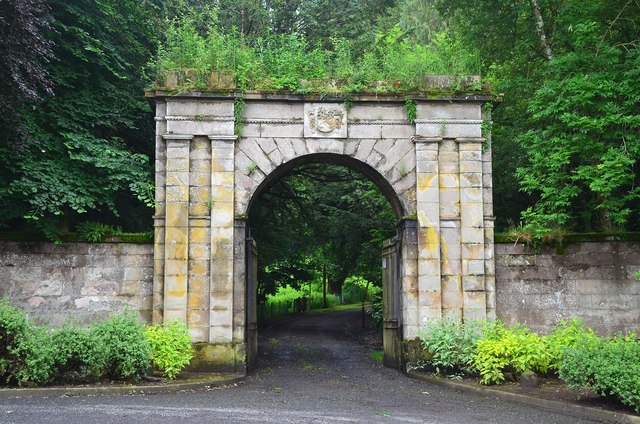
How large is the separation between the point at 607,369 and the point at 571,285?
4.42 meters

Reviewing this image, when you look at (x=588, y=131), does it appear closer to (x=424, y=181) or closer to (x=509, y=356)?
(x=424, y=181)

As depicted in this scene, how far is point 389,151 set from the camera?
12.5m

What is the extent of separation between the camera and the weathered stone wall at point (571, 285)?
12328 mm

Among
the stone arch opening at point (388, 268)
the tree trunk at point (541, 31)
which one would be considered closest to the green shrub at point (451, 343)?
the stone arch opening at point (388, 268)

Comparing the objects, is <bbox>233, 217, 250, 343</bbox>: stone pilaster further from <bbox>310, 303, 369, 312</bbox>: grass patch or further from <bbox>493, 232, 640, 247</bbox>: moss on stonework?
<bbox>310, 303, 369, 312</bbox>: grass patch

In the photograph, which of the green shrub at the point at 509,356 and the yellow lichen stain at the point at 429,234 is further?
the yellow lichen stain at the point at 429,234

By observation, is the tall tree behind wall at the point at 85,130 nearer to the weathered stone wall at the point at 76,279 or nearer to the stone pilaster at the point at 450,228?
the weathered stone wall at the point at 76,279

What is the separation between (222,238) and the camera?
1196 cm

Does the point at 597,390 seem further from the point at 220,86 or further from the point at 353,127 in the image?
the point at 220,86

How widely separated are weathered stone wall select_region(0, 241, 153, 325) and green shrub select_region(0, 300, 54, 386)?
8.22 ft

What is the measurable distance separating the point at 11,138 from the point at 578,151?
9879 millimetres

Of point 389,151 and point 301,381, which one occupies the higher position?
point 389,151

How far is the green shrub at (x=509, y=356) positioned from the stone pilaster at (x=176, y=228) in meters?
5.03

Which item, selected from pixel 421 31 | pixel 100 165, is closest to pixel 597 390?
pixel 100 165
